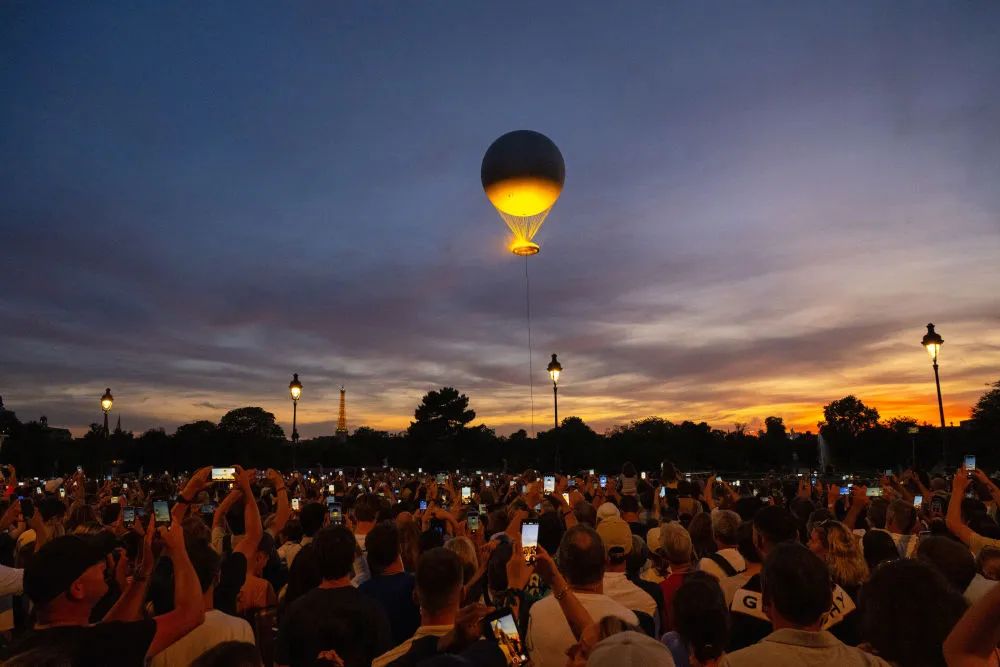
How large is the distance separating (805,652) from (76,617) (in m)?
3.75

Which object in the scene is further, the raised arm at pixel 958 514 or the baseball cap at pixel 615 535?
the raised arm at pixel 958 514

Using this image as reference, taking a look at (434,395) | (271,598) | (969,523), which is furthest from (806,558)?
(434,395)

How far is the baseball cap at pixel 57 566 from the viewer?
338 cm

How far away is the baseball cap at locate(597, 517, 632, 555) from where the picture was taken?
5449 millimetres

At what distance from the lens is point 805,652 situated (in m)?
3.28

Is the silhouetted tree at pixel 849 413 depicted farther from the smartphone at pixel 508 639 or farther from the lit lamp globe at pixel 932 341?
the smartphone at pixel 508 639

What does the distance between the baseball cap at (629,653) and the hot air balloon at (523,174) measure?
17.5 meters

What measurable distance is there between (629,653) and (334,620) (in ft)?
5.45

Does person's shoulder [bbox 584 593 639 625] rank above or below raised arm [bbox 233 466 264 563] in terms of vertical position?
below

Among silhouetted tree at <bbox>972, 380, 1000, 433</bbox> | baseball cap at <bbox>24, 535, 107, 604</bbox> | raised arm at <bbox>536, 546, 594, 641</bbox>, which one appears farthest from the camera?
silhouetted tree at <bbox>972, 380, 1000, 433</bbox>

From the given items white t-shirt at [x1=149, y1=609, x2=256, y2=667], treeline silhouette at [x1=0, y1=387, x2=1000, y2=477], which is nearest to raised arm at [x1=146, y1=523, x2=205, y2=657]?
white t-shirt at [x1=149, y1=609, x2=256, y2=667]

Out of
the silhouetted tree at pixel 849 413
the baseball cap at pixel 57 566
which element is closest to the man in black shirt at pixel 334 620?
the baseball cap at pixel 57 566

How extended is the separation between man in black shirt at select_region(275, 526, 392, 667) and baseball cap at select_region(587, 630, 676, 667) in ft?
4.80

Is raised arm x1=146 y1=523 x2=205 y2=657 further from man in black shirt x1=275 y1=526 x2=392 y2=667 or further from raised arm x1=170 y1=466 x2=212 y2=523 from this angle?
raised arm x1=170 y1=466 x2=212 y2=523
